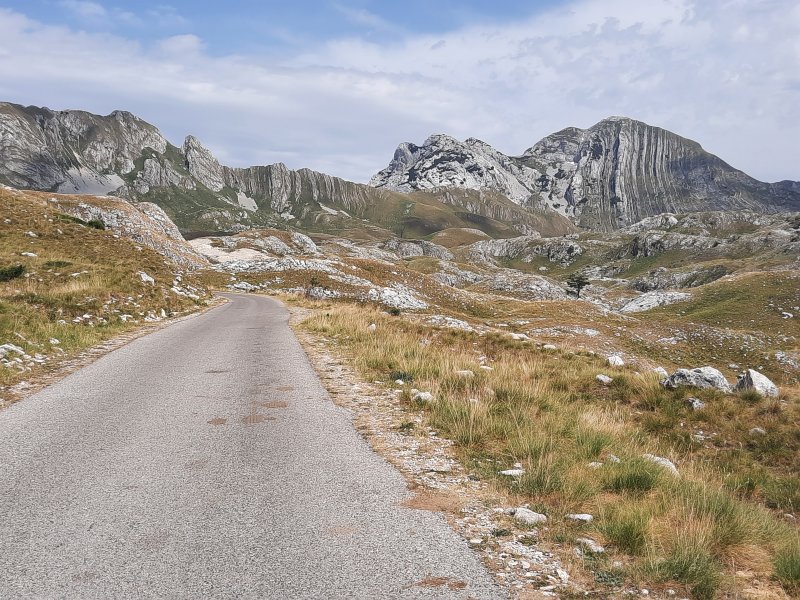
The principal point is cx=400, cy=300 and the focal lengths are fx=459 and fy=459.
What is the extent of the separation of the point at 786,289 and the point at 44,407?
8164 cm

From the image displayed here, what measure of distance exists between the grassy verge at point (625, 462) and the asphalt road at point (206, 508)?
65.2 inches

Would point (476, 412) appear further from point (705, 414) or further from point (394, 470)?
point (705, 414)

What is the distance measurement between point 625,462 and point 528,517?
2.77 m

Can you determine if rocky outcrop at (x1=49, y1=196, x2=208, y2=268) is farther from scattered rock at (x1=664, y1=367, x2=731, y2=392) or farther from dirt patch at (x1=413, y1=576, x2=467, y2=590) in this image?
dirt patch at (x1=413, y1=576, x2=467, y2=590)

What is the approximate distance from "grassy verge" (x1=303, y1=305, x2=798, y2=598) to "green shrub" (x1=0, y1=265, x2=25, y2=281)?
698 inches

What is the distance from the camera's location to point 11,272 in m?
22.5

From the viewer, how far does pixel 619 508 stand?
5.32 m

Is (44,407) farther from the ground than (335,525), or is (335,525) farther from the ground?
(335,525)

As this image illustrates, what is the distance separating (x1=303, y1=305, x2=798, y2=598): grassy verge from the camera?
4.55 meters

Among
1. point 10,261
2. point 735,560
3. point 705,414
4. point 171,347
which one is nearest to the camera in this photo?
point 735,560

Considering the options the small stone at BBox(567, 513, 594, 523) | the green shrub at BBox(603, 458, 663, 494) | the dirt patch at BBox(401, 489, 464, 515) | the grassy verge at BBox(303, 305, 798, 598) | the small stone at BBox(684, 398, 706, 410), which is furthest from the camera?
the small stone at BBox(684, 398, 706, 410)

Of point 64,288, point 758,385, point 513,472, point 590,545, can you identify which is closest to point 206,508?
point 513,472

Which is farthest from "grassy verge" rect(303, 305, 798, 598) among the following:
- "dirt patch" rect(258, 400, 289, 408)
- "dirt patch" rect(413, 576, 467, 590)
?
"dirt patch" rect(258, 400, 289, 408)

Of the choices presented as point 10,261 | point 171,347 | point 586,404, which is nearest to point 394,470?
point 586,404
